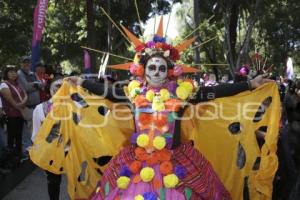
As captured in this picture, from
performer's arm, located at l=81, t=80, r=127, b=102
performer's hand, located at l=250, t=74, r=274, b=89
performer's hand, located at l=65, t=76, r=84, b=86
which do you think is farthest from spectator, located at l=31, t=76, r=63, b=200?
performer's hand, located at l=250, t=74, r=274, b=89

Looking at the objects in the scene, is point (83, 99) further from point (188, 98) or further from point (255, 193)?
point (255, 193)

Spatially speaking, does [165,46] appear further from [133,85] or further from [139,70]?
[133,85]

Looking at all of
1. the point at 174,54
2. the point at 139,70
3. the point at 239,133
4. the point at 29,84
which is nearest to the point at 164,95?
the point at 139,70

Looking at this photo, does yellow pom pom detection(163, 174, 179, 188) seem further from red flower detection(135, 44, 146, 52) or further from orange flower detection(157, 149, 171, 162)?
red flower detection(135, 44, 146, 52)

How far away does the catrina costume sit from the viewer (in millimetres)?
4875

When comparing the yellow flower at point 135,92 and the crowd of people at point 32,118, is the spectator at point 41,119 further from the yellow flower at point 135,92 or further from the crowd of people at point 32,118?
the yellow flower at point 135,92

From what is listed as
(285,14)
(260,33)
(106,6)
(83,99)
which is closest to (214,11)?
(106,6)

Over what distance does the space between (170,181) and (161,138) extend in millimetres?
430

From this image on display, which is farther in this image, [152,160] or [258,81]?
[258,81]

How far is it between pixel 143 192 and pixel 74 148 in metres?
1.53

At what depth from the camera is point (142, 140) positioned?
492 cm

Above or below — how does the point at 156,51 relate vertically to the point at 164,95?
above

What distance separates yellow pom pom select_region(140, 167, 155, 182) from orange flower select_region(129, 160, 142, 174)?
0.11 meters

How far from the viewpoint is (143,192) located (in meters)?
4.68
